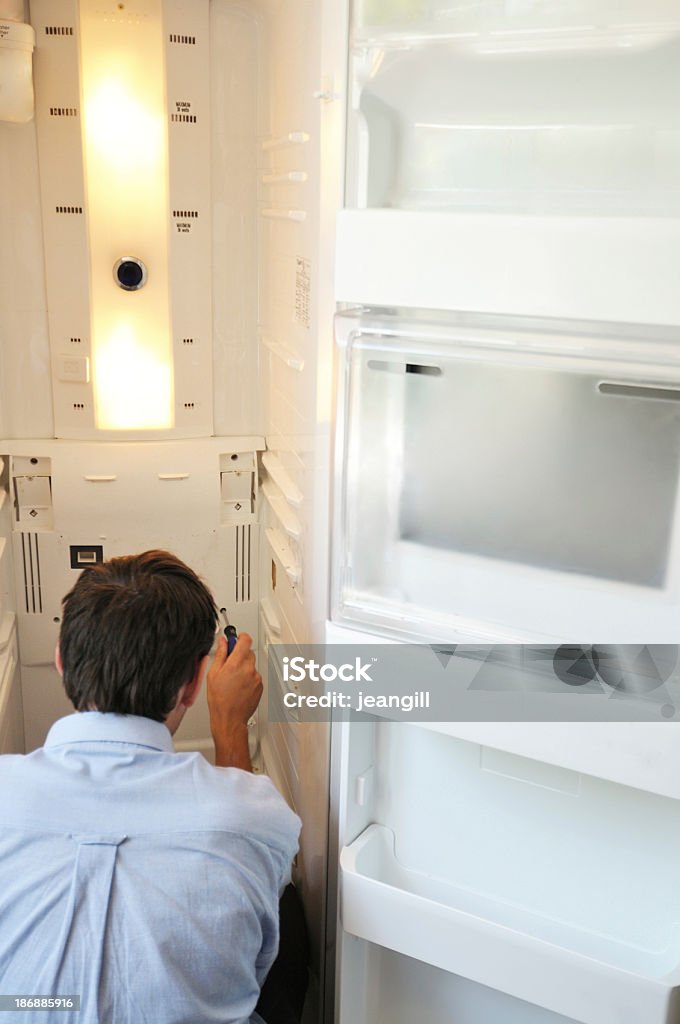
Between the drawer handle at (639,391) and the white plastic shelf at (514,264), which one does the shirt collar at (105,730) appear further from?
the drawer handle at (639,391)

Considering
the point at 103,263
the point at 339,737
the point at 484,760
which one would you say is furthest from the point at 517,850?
the point at 103,263

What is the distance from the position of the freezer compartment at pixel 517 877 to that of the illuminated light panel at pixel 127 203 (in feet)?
3.59

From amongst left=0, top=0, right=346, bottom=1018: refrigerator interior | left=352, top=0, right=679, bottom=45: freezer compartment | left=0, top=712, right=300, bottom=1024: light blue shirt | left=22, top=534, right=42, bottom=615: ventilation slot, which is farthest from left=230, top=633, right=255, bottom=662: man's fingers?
left=352, top=0, right=679, bottom=45: freezer compartment

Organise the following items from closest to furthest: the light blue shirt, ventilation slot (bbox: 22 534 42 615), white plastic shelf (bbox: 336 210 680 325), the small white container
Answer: white plastic shelf (bbox: 336 210 680 325) < the light blue shirt < the small white container < ventilation slot (bbox: 22 534 42 615)

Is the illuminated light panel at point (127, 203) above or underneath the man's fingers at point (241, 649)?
above

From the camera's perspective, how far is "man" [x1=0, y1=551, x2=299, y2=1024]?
1137 millimetres

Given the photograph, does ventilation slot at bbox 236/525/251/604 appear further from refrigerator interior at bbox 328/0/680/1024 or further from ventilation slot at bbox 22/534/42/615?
refrigerator interior at bbox 328/0/680/1024

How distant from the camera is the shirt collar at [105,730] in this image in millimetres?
1250

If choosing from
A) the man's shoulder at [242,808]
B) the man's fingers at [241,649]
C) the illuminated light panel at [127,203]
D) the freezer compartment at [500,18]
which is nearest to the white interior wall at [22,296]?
the illuminated light panel at [127,203]

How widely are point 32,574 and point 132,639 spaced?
1.10 metres

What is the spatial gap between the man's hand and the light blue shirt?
0.39 m

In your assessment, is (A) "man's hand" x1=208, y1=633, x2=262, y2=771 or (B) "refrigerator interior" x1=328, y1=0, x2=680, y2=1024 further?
(A) "man's hand" x1=208, y1=633, x2=262, y2=771

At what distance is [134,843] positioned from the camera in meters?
1.18

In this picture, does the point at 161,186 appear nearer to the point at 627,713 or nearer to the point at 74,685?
the point at 74,685
